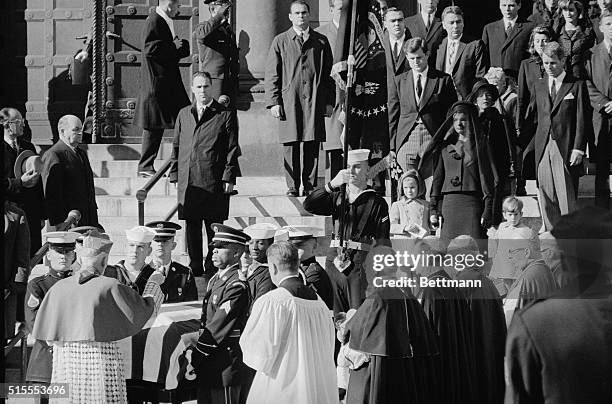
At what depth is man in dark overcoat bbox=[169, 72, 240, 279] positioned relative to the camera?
1205 cm

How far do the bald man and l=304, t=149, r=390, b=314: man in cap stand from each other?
1.82 meters

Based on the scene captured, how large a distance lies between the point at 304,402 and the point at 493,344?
1.60m

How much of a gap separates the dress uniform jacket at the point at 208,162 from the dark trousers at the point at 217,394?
187cm

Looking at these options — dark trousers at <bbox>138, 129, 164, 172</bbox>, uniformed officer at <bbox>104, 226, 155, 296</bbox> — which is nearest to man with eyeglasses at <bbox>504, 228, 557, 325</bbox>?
uniformed officer at <bbox>104, 226, 155, 296</bbox>

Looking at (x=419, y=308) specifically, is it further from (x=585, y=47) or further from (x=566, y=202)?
(x=585, y=47)

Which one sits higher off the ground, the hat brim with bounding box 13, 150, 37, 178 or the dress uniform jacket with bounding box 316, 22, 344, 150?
the dress uniform jacket with bounding box 316, 22, 344, 150

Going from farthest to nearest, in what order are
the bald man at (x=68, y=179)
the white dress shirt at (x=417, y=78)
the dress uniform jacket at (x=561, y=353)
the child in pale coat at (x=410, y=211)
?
the white dress shirt at (x=417, y=78) → the bald man at (x=68, y=179) → the child in pale coat at (x=410, y=211) → the dress uniform jacket at (x=561, y=353)

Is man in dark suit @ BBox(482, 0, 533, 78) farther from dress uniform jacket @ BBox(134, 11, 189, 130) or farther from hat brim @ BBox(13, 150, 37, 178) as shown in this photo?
hat brim @ BBox(13, 150, 37, 178)

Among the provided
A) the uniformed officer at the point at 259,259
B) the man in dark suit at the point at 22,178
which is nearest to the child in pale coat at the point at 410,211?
the uniformed officer at the point at 259,259

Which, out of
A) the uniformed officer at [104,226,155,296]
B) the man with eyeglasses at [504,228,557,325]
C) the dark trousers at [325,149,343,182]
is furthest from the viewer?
the dark trousers at [325,149,343,182]

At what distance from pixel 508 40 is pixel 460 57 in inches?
19.6

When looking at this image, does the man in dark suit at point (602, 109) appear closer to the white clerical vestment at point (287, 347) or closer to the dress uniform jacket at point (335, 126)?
the dress uniform jacket at point (335, 126)

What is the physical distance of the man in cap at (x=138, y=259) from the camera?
10.8 metres

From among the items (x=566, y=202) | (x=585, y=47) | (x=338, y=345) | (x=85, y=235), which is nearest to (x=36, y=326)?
(x=85, y=235)
